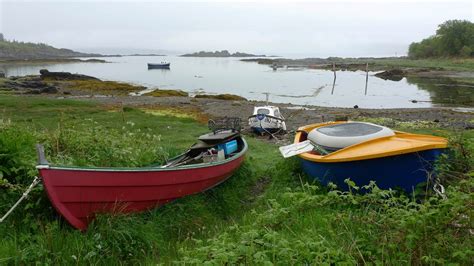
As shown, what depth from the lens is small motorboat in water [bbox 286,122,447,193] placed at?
623cm

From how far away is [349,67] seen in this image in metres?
110

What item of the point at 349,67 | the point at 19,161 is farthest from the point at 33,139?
the point at 349,67

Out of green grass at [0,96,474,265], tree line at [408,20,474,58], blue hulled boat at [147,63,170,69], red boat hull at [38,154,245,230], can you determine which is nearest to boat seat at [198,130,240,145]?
green grass at [0,96,474,265]

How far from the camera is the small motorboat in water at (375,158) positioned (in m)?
6.23

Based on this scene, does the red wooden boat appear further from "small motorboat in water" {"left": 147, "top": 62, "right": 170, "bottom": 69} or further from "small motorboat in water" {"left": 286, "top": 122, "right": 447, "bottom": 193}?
"small motorboat in water" {"left": 147, "top": 62, "right": 170, "bottom": 69}

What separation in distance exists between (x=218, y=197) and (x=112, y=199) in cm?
251

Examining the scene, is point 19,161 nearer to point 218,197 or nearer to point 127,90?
point 218,197

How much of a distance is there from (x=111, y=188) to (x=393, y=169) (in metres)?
4.36

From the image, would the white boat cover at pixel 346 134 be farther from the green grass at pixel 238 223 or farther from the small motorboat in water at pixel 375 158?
the green grass at pixel 238 223

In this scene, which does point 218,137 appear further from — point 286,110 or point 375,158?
point 286,110

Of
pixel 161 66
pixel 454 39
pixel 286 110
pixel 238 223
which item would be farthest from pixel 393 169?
pixel 161 66

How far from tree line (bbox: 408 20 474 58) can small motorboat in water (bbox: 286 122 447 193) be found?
95606 millimetres

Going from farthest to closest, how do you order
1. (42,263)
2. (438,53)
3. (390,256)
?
(438,53)
(42,263)
(390,256)

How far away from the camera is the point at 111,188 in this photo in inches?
231
